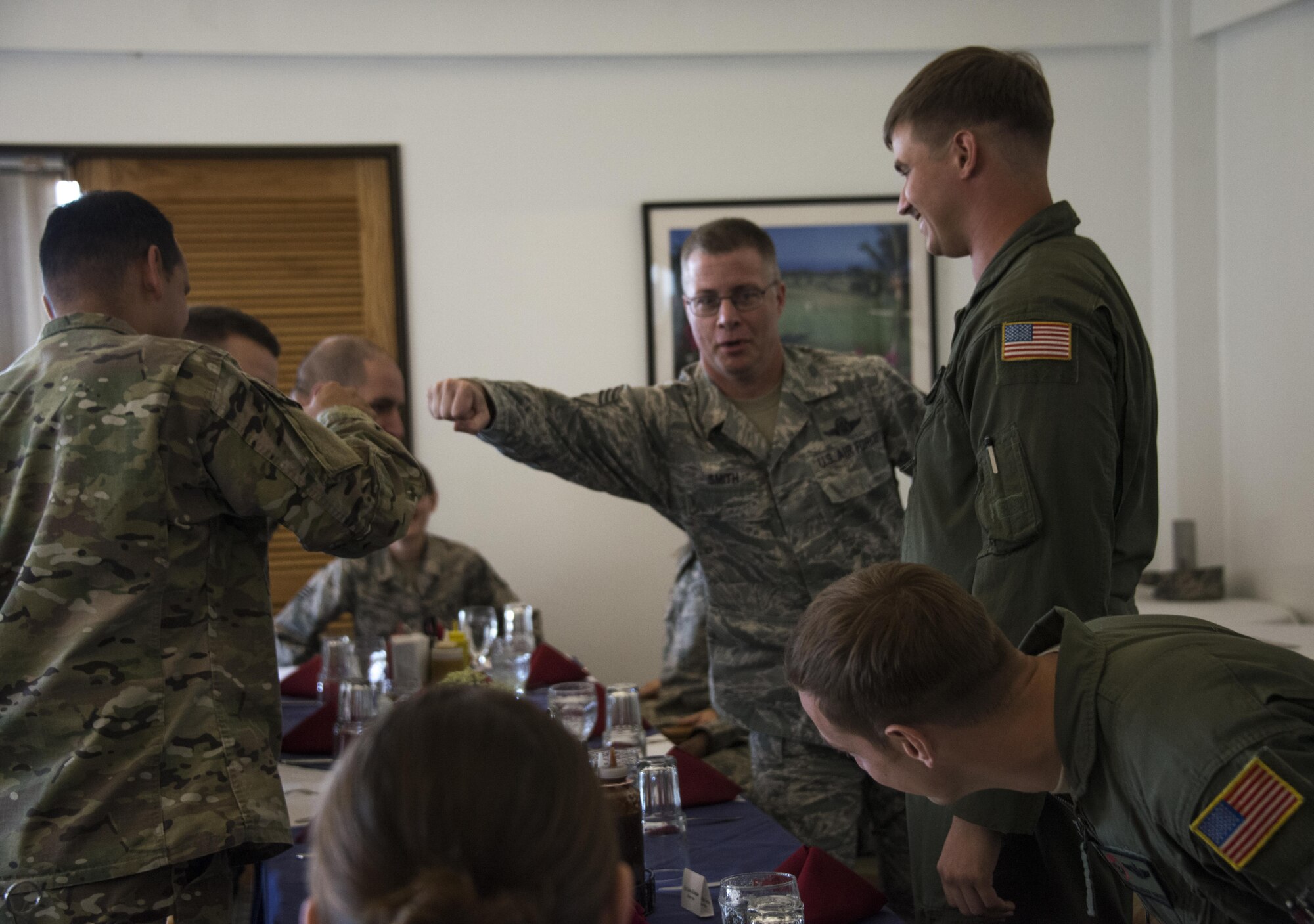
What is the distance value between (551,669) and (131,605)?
169 cm

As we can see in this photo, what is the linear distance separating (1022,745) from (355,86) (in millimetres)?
3939

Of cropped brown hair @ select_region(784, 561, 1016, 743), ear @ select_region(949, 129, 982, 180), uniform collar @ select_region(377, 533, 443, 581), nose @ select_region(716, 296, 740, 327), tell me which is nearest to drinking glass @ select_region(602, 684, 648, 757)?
cropped brown hair @ select_region(784, 561, 1016, 743)

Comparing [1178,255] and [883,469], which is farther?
[1178,255]

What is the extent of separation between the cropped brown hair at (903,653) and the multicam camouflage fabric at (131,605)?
78 centimetres

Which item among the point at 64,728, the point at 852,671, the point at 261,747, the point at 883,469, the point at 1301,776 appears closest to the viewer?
the point at 1301,776

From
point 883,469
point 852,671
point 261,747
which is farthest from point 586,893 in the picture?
point 883,469

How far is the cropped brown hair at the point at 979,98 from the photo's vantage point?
1710mm

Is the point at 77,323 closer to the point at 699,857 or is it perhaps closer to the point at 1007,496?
the point at 699,857

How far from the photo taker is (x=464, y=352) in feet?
14.9

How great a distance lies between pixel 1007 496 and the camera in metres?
1.51

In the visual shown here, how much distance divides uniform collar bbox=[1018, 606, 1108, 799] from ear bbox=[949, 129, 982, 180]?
781 mm

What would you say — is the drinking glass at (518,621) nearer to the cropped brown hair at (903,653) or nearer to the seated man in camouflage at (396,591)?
the seated man in camouflage at (396,591)

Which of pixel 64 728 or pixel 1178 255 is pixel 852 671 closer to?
pixel 64 728

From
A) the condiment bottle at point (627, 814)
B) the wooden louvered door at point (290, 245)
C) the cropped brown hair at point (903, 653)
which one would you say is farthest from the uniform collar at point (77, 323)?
the wooden louvered door at point (290, 245)
